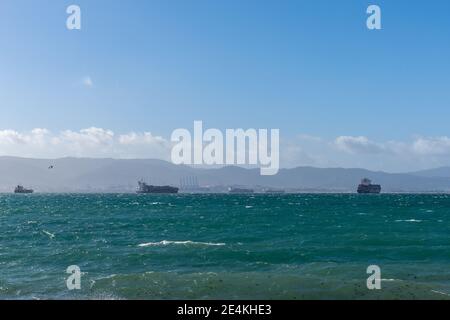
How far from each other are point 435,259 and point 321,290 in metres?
16.1

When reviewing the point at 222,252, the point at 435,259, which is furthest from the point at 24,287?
the point at 435,259
